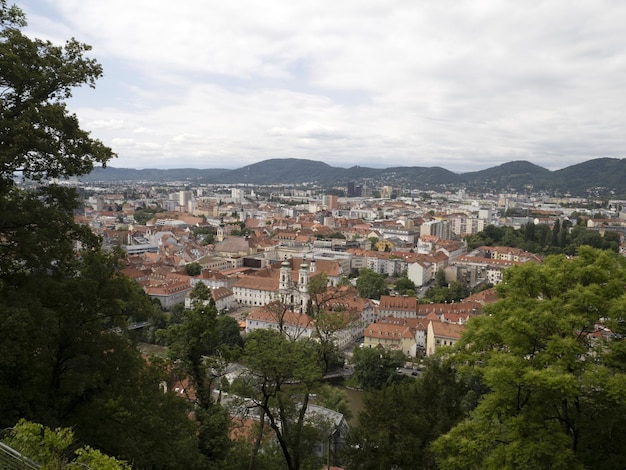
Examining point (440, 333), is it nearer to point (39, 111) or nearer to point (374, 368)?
point (374, 368)

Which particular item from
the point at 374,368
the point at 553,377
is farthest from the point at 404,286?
the point at 553,377

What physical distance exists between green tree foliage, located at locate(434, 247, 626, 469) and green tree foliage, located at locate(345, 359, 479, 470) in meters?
1.32

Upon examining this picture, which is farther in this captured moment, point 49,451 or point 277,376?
point 277,376

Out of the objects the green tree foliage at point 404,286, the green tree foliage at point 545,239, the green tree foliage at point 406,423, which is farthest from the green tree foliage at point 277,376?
the green tree foliage at point 545,239

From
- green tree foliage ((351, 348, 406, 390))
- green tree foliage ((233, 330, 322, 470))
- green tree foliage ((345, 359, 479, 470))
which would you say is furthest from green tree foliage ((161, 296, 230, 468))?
Result: green tree foliage ((351, 348, 406, 390))

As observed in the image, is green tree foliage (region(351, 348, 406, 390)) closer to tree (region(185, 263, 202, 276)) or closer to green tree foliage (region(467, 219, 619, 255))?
tree (region(185, 263, 202, 276))

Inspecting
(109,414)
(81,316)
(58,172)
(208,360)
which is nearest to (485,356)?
(208,360)

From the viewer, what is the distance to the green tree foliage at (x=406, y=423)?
27.7 ft

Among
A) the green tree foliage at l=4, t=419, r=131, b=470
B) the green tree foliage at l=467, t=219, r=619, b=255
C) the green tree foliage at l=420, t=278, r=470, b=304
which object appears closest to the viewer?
the green tree foliage at l=4, t=419, r=131, b=470

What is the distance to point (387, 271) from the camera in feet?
175

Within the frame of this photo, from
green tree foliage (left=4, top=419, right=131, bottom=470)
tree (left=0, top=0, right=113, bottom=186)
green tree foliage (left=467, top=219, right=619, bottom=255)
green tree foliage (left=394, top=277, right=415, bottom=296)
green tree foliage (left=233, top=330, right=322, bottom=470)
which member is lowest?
green tree foliage (left=394, top=277, right=415, bottom=296)

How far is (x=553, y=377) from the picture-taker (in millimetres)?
5582

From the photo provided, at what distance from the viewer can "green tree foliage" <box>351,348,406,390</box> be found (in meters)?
23.1

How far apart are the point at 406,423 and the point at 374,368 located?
48.6ft
